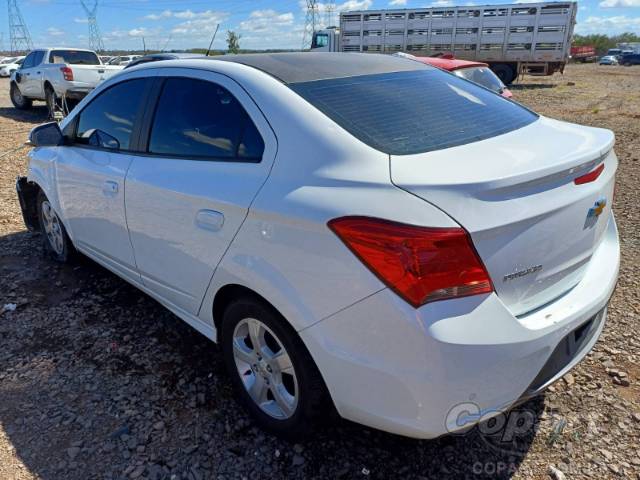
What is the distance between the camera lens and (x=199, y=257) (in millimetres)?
2479

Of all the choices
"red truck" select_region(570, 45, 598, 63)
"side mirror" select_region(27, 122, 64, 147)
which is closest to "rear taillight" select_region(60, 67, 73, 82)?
"side mirror" select_region(27, 122, 64, 147)

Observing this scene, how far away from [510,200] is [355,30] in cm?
2294

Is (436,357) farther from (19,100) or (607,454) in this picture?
(19,100)

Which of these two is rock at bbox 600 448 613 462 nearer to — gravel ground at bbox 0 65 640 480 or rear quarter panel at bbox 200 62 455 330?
gravel ground at bbox 0 65 640 480

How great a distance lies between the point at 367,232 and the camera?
5.81 ft

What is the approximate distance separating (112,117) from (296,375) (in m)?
2.17

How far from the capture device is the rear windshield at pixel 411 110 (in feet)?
7.06

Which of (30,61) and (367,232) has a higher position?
(367,232)

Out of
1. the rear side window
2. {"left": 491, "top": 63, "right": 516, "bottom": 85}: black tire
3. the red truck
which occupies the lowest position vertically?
the red truck

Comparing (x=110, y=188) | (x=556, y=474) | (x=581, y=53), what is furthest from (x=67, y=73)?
(x=581, y=53)

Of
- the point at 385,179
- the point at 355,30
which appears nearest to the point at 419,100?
the point at 385,179

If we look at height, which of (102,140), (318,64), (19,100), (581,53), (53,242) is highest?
(318,64)

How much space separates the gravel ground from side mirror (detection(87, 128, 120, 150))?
116cm

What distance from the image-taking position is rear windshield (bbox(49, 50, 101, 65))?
13586mm
